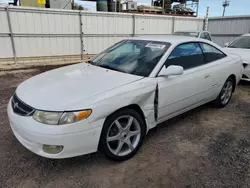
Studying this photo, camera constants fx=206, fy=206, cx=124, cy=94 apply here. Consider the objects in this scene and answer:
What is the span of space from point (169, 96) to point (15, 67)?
24.7 feet

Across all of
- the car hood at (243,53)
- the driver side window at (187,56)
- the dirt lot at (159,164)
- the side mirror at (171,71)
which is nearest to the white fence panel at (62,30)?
the car hood at (243,53)

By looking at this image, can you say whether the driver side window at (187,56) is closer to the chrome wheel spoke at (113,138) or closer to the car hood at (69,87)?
the car hood at (69,87)

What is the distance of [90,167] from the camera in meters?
2.45

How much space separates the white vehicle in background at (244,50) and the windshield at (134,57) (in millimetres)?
3757

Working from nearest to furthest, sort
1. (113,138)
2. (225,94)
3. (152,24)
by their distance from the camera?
(113,138) < (225,94) < (152,24)

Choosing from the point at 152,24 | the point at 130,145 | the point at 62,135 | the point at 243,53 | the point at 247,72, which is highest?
the point at 152,24

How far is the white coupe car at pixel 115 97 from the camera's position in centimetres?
208

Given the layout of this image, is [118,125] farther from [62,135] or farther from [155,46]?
[155,46]

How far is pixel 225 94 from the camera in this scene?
4.32m

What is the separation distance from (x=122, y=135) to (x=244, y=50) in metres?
5.61

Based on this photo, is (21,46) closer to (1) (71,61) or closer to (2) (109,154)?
(1) (71,61)

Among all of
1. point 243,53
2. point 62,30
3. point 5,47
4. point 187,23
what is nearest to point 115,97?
point 243,53

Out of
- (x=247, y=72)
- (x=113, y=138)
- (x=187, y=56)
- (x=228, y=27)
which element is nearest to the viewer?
(x=113, y=138)

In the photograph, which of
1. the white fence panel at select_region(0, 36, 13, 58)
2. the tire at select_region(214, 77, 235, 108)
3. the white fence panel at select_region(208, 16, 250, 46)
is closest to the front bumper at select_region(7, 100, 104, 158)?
the tire at select_region(214, 77, 235, 108)
